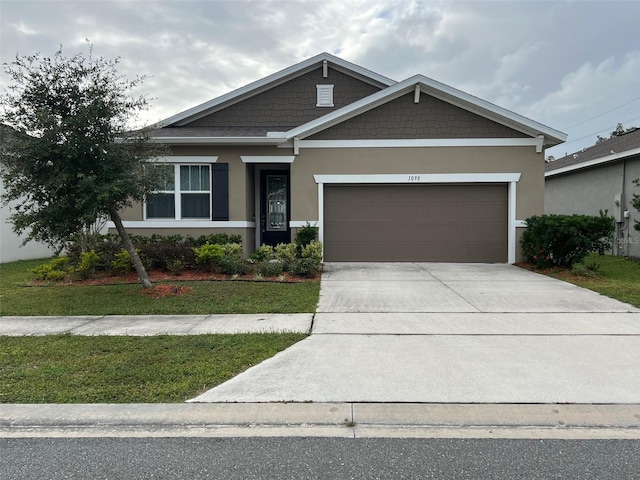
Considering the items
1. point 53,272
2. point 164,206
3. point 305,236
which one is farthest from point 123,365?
point 164,206

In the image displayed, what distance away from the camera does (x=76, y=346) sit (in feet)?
17.9

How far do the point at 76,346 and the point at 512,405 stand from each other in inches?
203

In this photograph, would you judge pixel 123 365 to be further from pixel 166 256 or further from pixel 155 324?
pixel 166 256

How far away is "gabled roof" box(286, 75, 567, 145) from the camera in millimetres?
11945

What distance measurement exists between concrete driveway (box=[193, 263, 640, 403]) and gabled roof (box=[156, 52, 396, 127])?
28.7 ft

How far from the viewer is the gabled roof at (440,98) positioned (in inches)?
470

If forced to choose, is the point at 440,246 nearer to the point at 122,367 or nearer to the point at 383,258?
the point at 383,258

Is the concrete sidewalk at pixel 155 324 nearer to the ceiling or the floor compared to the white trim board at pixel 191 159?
nearer to the floor

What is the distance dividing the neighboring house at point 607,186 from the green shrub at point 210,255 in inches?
548

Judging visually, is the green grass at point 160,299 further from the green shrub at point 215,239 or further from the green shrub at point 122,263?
the green shrub at point 215,239

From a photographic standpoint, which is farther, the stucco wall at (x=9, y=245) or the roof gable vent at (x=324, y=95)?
the roof gable vent at (x=324, y=95)

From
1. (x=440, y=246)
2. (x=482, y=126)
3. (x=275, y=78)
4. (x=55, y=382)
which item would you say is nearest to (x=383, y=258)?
(x=440, y=246)

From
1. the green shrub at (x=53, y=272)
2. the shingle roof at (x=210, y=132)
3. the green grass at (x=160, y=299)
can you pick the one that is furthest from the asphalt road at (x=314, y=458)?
the shingle roof at (x=210, y=132)

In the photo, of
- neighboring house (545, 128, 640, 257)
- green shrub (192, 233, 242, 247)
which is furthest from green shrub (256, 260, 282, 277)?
neighboring house (545, 128, 640, 257)
